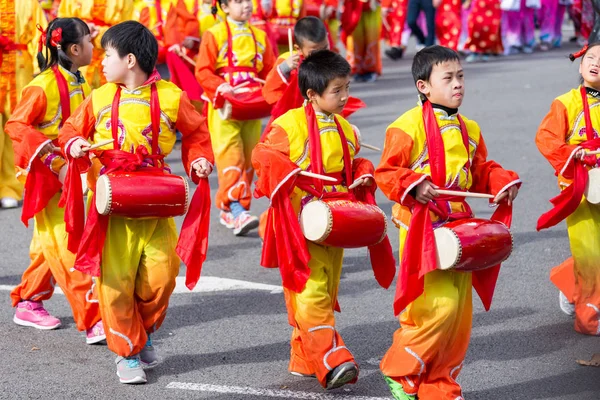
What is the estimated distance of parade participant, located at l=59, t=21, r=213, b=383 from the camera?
5.11 m

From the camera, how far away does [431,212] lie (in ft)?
15.4

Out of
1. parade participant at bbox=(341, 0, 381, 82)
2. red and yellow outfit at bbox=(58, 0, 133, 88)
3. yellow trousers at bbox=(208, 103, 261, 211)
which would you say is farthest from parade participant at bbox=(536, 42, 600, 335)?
parade participant at bbox=(341, 0, 381, 82)

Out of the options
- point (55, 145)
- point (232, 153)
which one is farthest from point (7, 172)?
point (55, 145)

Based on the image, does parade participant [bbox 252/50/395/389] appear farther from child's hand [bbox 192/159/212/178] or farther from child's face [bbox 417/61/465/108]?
child's face [bbox 417/61/465/108]

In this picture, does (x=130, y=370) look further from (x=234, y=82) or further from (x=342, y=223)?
(x=234, y=82)

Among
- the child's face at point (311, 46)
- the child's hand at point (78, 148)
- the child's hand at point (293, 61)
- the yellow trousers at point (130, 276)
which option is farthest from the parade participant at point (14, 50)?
the yellow trousers at point (130, 276)

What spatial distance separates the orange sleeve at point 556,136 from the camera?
222 inches

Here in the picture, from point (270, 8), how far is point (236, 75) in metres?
2.43

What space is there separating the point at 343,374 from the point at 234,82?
3.61m

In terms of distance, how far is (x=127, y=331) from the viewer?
16.9 ft

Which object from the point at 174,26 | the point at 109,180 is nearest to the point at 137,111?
the point at 109,180

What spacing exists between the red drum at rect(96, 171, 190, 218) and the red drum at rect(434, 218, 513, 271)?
1202 mm

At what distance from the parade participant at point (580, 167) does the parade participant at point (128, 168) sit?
1727mm

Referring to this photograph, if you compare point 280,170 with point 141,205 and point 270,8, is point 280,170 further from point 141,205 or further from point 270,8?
point 270,8
